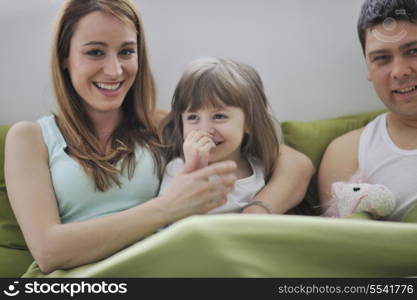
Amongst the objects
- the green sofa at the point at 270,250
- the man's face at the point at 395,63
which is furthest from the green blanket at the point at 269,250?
the man's face at the point at 395,63

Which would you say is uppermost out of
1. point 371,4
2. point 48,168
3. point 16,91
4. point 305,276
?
point 371,4

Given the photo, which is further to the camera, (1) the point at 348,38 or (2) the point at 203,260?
Answer: (1) the point at 348,38

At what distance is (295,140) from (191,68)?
254mm

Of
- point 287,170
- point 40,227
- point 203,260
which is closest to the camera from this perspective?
point 203,260

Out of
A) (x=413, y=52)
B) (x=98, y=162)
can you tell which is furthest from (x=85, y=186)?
(x=413, y=52)

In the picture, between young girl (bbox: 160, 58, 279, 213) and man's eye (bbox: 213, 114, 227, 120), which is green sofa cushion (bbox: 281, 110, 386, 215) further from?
man's eye (bbox: 213, 114, 227, 120)

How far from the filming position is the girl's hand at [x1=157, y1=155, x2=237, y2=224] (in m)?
0.67

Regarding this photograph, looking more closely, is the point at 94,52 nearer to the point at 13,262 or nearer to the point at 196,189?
the point at 196,189

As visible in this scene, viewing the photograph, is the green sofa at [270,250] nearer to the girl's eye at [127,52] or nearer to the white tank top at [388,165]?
the white tank top at [388,165]

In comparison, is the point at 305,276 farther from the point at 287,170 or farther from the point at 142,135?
the point at 142,135

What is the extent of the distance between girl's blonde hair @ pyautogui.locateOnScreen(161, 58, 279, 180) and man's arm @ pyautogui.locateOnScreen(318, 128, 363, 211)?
10 centimetres

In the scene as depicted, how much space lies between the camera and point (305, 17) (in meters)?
0.84

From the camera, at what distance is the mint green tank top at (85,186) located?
2.49ft

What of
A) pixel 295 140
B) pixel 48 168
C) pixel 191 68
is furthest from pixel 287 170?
pixel 48 168
